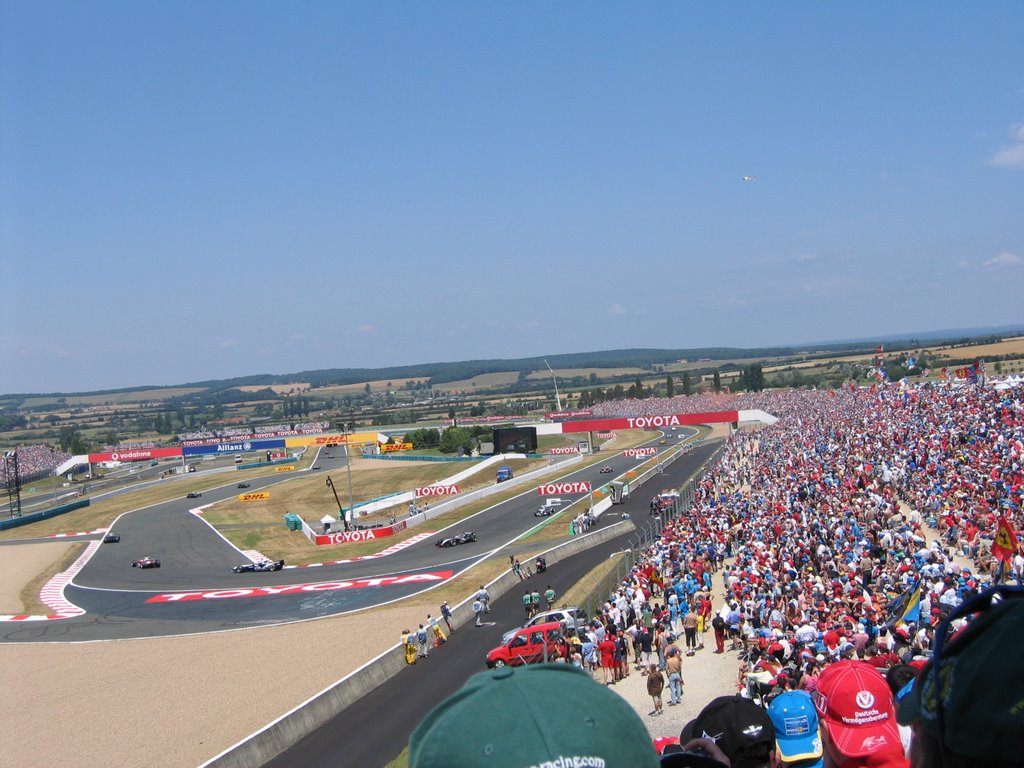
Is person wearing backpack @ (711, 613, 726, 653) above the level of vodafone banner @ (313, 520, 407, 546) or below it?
above

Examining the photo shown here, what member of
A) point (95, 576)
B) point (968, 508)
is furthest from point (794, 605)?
point (95, 576)

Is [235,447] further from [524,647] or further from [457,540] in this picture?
[524,647]

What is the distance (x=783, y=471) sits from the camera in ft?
111

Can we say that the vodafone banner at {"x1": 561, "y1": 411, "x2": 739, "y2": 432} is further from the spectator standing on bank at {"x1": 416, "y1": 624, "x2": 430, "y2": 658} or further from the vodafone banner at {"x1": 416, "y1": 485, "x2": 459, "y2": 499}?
the spectator standing on bank at {"x1": 416, "y1": 624, "x2": 430, "y2": 658}

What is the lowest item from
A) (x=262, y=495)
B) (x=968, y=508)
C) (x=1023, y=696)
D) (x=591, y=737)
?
(x=262, y=495)

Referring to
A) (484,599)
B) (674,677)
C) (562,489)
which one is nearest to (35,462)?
(562,489)

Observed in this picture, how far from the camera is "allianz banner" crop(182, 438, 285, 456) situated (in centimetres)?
12169

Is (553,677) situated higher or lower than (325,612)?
higher

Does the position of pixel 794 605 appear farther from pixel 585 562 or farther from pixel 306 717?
pixel 585 562

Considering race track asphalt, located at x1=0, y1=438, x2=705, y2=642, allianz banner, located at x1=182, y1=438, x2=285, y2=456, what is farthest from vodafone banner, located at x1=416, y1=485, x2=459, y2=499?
allianz banner, located at x1=182, y1=438, x2=285, y2=456

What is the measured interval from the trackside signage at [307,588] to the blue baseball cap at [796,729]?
31741mm

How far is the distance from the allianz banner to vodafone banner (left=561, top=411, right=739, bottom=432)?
61.7m

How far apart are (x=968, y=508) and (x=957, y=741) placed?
21528 mm

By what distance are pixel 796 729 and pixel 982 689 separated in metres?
4.03
